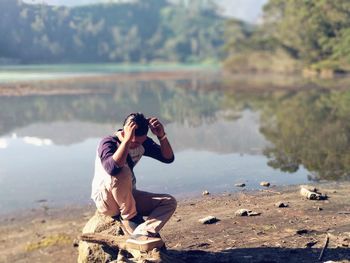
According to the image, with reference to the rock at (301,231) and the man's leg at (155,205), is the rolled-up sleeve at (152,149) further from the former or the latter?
the rock at (301,231)

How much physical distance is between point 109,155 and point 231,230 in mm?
2305

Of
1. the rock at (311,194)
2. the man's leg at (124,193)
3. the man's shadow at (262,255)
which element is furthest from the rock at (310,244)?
the rock at (311,194)

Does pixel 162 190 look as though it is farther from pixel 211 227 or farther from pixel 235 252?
pixel 235 252

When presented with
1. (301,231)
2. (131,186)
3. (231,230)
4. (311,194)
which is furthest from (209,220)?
(131,186)

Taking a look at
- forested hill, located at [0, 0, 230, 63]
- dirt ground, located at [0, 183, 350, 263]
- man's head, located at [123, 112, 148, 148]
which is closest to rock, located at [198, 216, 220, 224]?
dirt ground, located at [0, 183, 350, 263]

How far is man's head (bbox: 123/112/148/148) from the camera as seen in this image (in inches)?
186

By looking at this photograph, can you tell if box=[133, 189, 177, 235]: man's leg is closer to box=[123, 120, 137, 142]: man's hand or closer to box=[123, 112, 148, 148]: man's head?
box=[123, 112, 148, 148]: man's head

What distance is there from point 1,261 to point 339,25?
50304mm

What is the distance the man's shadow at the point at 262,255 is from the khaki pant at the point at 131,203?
1.38 feet

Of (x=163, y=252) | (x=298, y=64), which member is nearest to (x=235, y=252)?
(x=163, y=252)

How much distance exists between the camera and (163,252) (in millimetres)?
4848

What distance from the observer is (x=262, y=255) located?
17.6ft

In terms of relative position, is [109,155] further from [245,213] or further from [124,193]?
[245,213]

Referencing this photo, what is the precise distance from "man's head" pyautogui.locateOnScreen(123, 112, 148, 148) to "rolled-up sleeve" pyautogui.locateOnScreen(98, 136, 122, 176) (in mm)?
196
